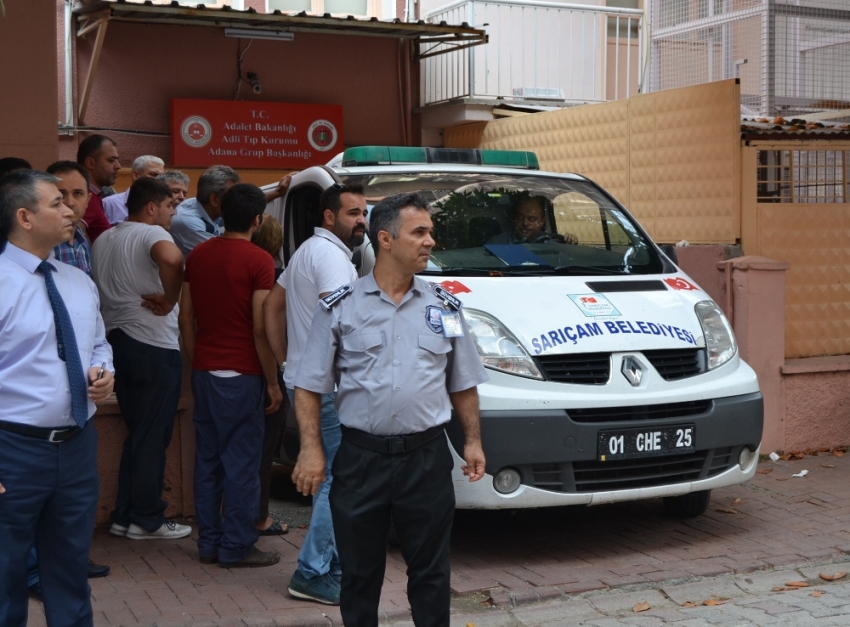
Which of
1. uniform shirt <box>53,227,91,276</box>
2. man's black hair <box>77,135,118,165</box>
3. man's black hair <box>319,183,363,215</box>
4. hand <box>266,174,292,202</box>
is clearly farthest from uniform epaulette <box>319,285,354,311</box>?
man's black hair <box>77,135,118,165</box>

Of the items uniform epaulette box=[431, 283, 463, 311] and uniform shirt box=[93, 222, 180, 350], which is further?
uniform shirt box=[93, 222, 180, 350]

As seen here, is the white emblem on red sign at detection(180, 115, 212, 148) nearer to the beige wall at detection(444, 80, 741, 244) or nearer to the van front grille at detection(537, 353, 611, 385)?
the beige wall at detection(444, 80, 741, 244)

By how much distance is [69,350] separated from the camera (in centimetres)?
382

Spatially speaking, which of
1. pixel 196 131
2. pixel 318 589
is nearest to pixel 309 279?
pixel 318 589

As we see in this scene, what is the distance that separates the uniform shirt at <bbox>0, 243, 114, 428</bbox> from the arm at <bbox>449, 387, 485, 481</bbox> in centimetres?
135

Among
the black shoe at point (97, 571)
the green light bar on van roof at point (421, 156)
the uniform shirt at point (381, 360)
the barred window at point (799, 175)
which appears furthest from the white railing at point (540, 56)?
the uniform shirt at point (381, 360)

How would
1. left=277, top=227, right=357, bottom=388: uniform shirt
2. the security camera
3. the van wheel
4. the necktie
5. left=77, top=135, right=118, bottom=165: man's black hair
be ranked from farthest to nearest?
the security camera
left=77, top=135, right=118, bottom=165: man's black hair
the van wheel
left=277, top=227, right=357, bottom=388: uniform shirt
the necktie

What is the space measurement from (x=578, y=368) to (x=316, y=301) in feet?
4.61

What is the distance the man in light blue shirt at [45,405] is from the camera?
12.2 feet

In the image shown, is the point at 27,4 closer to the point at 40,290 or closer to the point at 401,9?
the point at 40,290

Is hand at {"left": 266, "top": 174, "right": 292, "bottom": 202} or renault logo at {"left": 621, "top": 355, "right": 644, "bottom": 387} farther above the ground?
hand at {"left": 266, "top": 174, "right": 292, "bottom": 202}

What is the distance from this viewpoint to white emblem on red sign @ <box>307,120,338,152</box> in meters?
14.1

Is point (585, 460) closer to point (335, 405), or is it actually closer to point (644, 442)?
point (644, 442)

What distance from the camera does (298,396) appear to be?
3996mm
